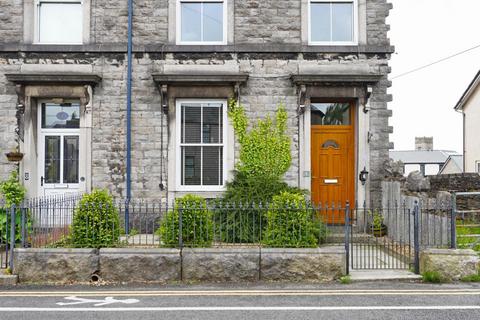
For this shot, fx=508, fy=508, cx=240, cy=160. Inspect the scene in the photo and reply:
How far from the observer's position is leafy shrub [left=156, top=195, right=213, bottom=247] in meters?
8.91

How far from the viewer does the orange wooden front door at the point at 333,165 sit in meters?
13.0

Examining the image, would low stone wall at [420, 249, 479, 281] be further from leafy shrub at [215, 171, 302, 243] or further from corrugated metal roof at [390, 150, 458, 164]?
corrugated metal roof at [390, 150, 458, 164]

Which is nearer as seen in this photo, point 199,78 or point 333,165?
point 199,78

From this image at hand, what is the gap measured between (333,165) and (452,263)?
16.3 ft

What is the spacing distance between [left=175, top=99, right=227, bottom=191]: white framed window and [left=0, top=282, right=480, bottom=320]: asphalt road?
4989mm

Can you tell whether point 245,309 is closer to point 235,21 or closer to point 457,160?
point 235,21

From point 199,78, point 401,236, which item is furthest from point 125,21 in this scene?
point 401,236

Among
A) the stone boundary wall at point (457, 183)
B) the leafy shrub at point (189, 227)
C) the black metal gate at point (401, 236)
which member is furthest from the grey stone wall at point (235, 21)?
the stone boundary wall at point (457, 183)

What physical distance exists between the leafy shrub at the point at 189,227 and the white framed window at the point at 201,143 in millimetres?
3891

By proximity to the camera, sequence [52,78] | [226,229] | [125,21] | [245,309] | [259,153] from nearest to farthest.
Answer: [245,309] → [226,229] → [52,78] → [259,153] → [125,21]

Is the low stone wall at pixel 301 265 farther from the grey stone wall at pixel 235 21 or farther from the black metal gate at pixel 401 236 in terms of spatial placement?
the grey stone wall at pixel 235 21

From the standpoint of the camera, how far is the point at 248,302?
7.24 m

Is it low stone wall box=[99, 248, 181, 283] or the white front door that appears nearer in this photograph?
low stone wall box=[99, 248, 181, 283]

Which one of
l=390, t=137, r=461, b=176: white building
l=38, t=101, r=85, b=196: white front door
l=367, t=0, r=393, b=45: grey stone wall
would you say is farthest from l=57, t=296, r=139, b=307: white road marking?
l=390, t=137, r=461, b=176: white building
